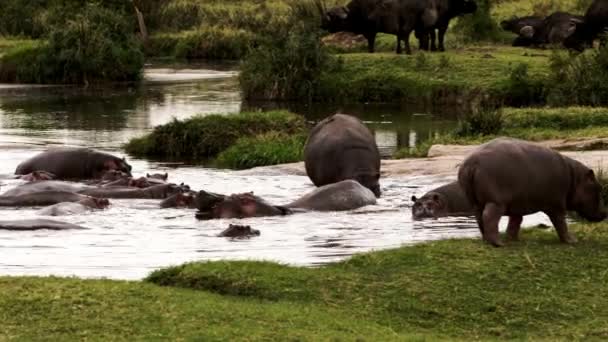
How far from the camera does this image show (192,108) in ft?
106

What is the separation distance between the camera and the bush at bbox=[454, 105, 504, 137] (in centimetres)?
2150

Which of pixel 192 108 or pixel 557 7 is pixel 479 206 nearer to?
pixel 192 108

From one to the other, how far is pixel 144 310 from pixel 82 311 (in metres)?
0.40

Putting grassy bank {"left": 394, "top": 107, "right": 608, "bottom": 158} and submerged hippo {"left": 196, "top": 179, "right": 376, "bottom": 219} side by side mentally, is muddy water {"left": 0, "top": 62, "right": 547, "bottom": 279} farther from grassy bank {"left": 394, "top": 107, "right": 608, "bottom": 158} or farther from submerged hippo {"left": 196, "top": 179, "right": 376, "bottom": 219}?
grassy bank {"left": 394, "top": 107, "right": 608, "bottom": 158}

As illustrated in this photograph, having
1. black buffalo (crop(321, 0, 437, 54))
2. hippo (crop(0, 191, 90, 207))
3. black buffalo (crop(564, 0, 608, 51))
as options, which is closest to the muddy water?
hippo (crop(0, 191, 90, 207))

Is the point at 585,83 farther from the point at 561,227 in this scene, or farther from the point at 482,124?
the point at 561,227

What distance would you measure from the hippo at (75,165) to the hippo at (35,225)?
5329 mm

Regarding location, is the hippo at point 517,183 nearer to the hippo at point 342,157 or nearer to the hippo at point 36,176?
the hippo at point 342,157

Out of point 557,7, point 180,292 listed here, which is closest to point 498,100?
point 557,7

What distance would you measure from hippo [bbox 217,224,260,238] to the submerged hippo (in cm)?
139

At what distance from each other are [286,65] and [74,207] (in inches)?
710

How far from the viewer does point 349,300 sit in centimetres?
901

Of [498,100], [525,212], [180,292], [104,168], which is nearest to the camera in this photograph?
[180,292]

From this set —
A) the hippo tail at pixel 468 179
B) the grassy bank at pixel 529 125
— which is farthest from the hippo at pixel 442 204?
the grassy bank at pixel 529 125
